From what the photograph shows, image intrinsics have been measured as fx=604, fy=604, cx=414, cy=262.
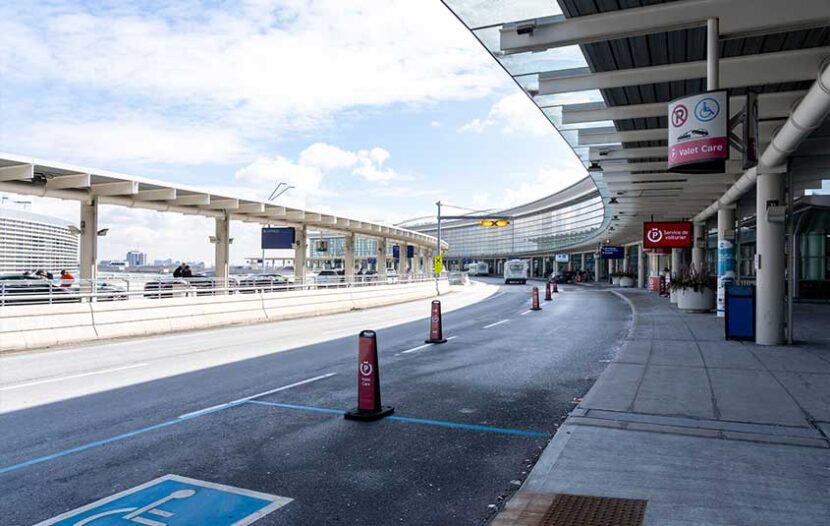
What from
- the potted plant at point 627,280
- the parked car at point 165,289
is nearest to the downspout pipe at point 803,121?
the parked car at point 165,289

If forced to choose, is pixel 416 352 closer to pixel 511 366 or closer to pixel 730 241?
pixel 511 366

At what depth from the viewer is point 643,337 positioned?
1494 centimetres

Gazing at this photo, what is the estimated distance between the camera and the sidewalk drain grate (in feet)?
13.8

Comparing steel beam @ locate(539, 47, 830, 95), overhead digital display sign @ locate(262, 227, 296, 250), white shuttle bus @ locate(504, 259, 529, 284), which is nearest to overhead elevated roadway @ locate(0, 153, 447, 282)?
overhead digital display sign @ locate(262, 227, 296, 250)

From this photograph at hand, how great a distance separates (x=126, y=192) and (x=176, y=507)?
1585cm

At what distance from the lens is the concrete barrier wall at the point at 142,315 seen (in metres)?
14.1

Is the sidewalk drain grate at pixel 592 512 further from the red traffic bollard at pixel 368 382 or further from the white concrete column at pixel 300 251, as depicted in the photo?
the white concrete column at pixel 300 251

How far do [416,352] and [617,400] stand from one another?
5897 millimetres

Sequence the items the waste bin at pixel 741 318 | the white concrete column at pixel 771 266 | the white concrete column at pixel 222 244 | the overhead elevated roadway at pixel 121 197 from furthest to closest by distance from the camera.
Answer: the white concrete column at pixel 222 244, the overhead elevated roadway at pixel 121 197, the waste bin at pixel 741 318, the white concrete column at pixel 771 266

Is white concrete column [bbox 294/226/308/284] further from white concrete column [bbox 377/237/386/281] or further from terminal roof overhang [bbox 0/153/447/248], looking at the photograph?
white concrete column [bbox 377/237/386/281]

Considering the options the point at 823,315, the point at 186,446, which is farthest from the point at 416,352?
the point at 823,315

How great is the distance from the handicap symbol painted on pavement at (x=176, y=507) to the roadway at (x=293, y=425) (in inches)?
5.8

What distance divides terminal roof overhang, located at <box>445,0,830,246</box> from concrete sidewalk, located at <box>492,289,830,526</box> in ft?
16.1

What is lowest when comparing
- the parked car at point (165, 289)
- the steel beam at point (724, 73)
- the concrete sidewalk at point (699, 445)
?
the concrete sidewalk at point (699, 445)
